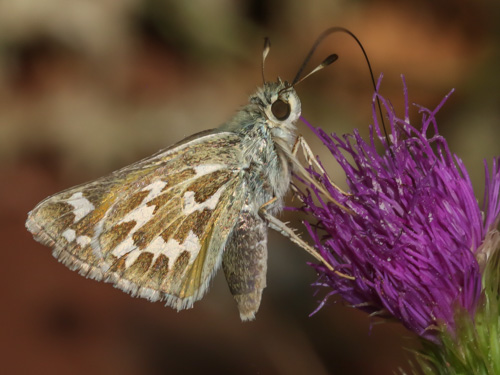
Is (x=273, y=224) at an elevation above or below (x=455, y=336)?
above

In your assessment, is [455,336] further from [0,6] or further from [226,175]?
[0,6]

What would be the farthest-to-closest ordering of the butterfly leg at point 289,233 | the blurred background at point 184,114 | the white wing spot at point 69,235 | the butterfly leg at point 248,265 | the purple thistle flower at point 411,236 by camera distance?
the blurred background at point 184,114 → the butterfly leg at point 248,265 → the white wing spot at point 69,235 → the butterfly leg at point 289,233 → the purple thistle flower at point 411,236

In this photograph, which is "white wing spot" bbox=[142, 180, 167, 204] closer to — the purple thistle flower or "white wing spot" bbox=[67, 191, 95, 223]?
"white wing spot" bbox=[67, 191, 95, 223]

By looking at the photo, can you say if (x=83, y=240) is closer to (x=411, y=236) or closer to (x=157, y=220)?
(x=157, y=220)

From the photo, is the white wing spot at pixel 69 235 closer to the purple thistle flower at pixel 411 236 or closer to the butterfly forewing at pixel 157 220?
the butterfly forewing at pixel 157 220

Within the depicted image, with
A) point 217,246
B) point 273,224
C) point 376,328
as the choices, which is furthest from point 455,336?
point 376,328

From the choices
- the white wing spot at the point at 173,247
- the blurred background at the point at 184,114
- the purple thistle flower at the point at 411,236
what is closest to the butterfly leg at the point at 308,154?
the purple thistle flower at the point at 411,236
